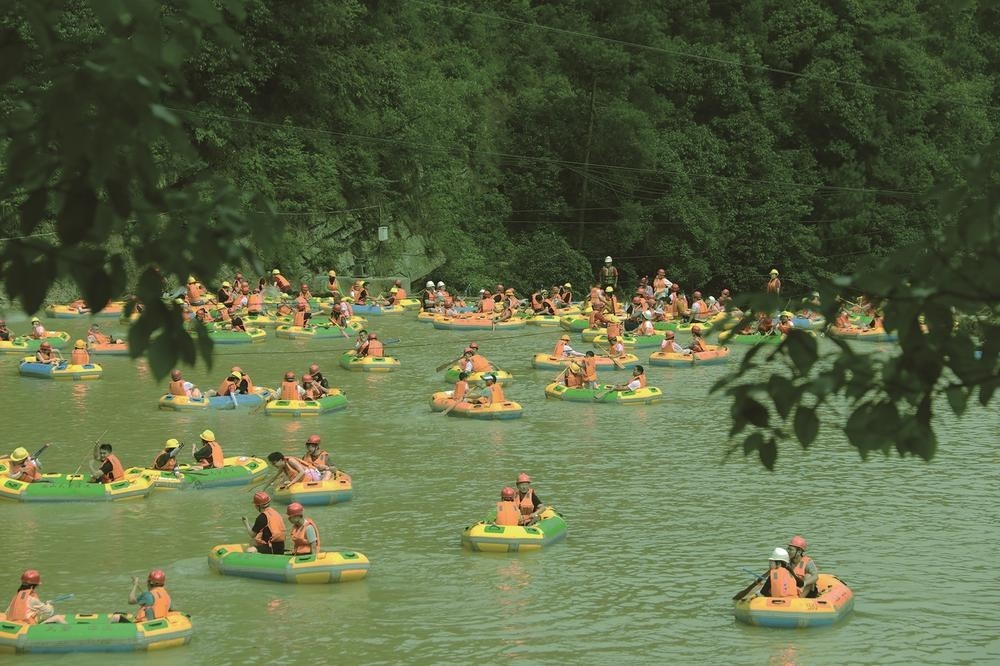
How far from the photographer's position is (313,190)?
4406 cm

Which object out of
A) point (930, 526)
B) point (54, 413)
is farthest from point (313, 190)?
point (930, 526)

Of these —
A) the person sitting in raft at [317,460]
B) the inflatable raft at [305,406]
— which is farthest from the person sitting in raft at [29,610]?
the inflatable raft at [305,406]

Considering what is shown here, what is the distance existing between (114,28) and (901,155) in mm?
52982

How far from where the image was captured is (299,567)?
16.9 m

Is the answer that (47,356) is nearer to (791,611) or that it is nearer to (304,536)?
(304,536)

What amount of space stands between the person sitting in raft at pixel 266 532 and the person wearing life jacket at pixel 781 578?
17.9ft

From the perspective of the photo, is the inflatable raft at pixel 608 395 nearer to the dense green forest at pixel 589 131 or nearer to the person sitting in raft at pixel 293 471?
the person sitting in raft at pixel 293 471

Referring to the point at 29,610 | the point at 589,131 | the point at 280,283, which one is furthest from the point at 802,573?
the point at 589,131

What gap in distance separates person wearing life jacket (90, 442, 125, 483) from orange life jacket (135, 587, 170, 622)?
19.3 feet

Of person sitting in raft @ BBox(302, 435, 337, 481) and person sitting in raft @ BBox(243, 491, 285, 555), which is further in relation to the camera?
person sitting in raft @ BBox(302, 435, 337, 481)

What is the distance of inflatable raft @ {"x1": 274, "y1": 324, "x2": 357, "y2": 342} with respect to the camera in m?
36.1

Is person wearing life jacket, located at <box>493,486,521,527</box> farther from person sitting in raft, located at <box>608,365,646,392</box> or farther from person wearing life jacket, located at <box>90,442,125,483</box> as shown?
person sitting in raft, located at <box>608,365,646,392</box>

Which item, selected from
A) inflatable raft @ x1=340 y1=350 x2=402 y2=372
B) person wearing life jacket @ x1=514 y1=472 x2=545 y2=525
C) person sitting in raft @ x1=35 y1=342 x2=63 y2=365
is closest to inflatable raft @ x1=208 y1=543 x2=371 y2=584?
person wearing life jacket @ x1=514 y1=472 x2=545 y2=525

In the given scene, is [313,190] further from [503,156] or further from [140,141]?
[140,141]
